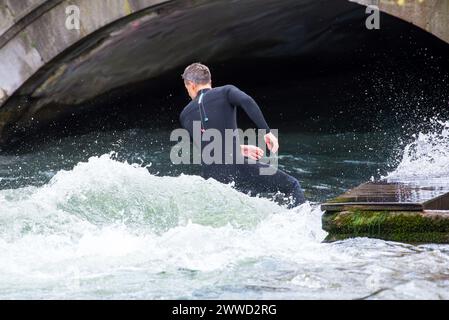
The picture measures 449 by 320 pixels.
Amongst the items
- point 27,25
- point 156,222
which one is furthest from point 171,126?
point 156,222

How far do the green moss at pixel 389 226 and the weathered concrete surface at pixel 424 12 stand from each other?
541 cm

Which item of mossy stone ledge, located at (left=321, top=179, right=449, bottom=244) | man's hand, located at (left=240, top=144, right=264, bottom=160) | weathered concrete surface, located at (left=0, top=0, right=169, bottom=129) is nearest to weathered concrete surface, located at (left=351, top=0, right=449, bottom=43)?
weathered concrete surface, located at (left=0, top=0, right=169, bottom=129)

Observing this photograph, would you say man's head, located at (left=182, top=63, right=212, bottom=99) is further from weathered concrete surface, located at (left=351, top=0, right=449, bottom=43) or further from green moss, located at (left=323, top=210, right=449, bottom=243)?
weathered concrete surface, located at (left=351, top=0, right=449, bottom=43)

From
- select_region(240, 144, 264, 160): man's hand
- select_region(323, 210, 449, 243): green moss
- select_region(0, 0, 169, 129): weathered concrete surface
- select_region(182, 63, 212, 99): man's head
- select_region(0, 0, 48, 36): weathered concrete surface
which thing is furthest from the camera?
select_region(0, 0, 169, 129): weathered concrete surface

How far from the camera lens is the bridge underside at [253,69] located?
12281 mm

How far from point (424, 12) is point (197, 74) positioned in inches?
167

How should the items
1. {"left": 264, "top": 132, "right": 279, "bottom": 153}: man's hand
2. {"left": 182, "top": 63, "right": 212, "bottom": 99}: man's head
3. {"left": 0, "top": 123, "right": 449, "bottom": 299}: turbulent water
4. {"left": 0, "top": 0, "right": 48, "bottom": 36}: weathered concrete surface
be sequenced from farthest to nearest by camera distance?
{"left": 0, "top": 0, "right": 48, "bottom": 36}: weathered concrete surface < {"left": 182, "top": 63, "right": 212, "bottom": 99}: man's head < {"left": 264, "top": 132, "right": 279, "bottom": 153}: man's hand < {"left": 0, "top": 123, "right": 449, "bottom": 299}: turbulent water

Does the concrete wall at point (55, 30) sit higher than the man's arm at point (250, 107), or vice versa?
the concrete wall at point (55, 30)

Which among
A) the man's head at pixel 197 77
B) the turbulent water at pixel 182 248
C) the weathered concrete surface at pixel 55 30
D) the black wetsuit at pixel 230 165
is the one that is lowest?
the turbulent water at pixel 182 248

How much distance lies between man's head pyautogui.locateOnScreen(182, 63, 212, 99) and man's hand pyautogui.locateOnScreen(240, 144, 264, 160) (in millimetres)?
653

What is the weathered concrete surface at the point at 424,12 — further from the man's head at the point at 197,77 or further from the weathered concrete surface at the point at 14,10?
the weathered concrete surface at the point at 14,10

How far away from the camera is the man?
8469mm

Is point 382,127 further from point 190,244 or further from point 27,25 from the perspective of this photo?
point 190,244

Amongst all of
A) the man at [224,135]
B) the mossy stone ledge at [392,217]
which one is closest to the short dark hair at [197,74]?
the man at [224,135]
